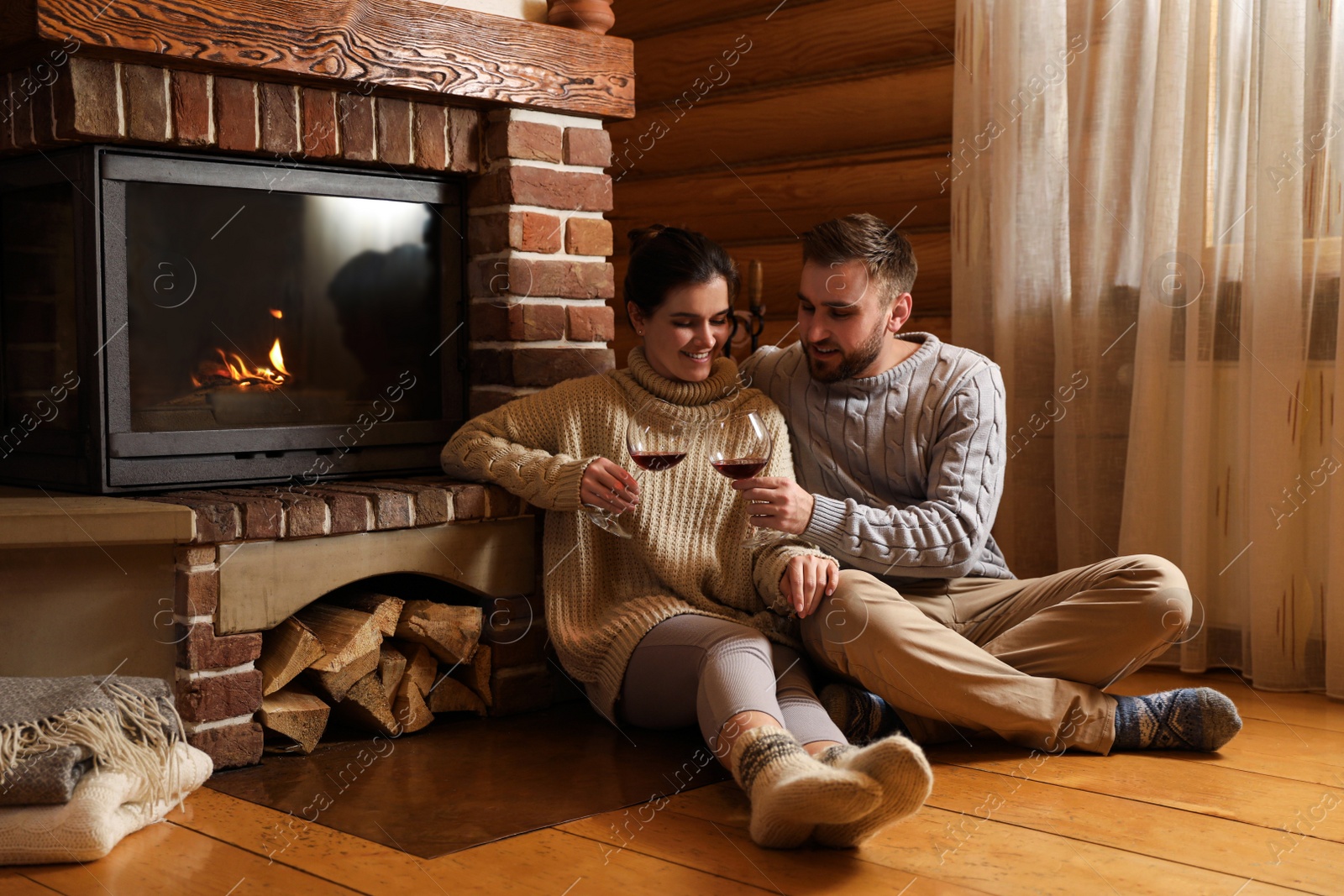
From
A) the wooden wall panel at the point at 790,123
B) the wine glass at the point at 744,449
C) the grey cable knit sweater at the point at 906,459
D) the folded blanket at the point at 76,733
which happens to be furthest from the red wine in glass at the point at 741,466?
the wooden wall panel at the point at 790,123

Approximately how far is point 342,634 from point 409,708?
19 cm

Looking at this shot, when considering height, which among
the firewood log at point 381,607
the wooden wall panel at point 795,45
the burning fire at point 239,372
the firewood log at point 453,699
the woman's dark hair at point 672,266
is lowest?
the firewood log at point 453,699

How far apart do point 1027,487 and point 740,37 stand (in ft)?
4.61

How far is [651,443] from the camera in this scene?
1.94 m

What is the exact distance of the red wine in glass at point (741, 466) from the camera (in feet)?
6.09

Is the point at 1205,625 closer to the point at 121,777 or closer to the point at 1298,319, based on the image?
the point at 1298,319

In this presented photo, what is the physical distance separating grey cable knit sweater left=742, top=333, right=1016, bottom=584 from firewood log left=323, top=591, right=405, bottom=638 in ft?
2.32

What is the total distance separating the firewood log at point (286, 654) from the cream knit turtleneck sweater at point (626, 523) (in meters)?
0.40

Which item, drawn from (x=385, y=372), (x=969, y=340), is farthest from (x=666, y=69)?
(x=385, y=372)

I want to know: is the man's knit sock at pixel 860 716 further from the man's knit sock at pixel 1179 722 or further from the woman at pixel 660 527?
the man's knit sock at pixel 1179 722

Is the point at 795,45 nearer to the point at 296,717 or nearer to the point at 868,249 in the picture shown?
the point at 868,249

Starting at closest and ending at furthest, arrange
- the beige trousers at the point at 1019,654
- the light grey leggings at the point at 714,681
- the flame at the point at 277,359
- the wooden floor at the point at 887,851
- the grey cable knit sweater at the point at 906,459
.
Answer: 1. the wooden floor at the point at 887,851
2. the light grey leggings at the point at 714,681
3. the beige trousers at the point at 1019,654
4. the grey cable knit sweater at the point at 906,459
5. the flame at the point at 277,359

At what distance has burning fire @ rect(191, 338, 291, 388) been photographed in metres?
2.21

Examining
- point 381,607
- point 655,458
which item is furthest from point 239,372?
point 655,458
